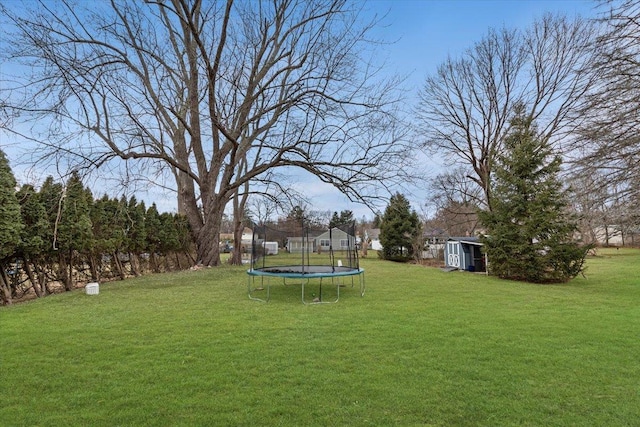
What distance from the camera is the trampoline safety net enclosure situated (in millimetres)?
7664

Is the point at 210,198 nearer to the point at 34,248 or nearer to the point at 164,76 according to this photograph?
the point at 164,76

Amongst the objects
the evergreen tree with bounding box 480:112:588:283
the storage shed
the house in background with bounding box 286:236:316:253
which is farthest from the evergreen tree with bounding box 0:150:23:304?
the storage shed

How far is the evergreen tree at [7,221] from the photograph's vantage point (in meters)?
6.02

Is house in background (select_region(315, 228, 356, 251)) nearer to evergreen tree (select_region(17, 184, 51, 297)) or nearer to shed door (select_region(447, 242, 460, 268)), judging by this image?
evergreen tree (select_region(17, 184, 51, 297))

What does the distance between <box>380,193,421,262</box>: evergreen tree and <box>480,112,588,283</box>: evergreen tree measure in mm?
8883

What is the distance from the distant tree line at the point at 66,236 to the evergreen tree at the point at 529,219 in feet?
34.3

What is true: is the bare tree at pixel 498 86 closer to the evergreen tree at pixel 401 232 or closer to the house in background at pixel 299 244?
the evergreen tree at pixel 401 232

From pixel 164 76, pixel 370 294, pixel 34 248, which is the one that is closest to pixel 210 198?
pixel 164 76

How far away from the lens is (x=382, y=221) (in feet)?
71.7

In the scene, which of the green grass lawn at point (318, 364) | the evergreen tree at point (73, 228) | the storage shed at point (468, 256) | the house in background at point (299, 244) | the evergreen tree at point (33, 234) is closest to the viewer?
the green grass lawn at point (318, 364)

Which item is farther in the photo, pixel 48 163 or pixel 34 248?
pixel 48 163

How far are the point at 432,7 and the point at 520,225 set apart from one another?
20.8 ft

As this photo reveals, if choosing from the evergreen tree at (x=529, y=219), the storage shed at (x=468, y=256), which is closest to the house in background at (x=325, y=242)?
the evergreen tree at (x=529, y=219)

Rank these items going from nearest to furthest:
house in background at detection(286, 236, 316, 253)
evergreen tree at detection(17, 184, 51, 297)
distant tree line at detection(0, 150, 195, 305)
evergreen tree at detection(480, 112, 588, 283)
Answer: distant tree line at detection(0, 150, 195, 305) → evergreen tree at detection(17, 184, 51, 297) → house in background at detection(286, 236, 316, 253) → evergreen tree at detection(480, 112, 588, 283)
